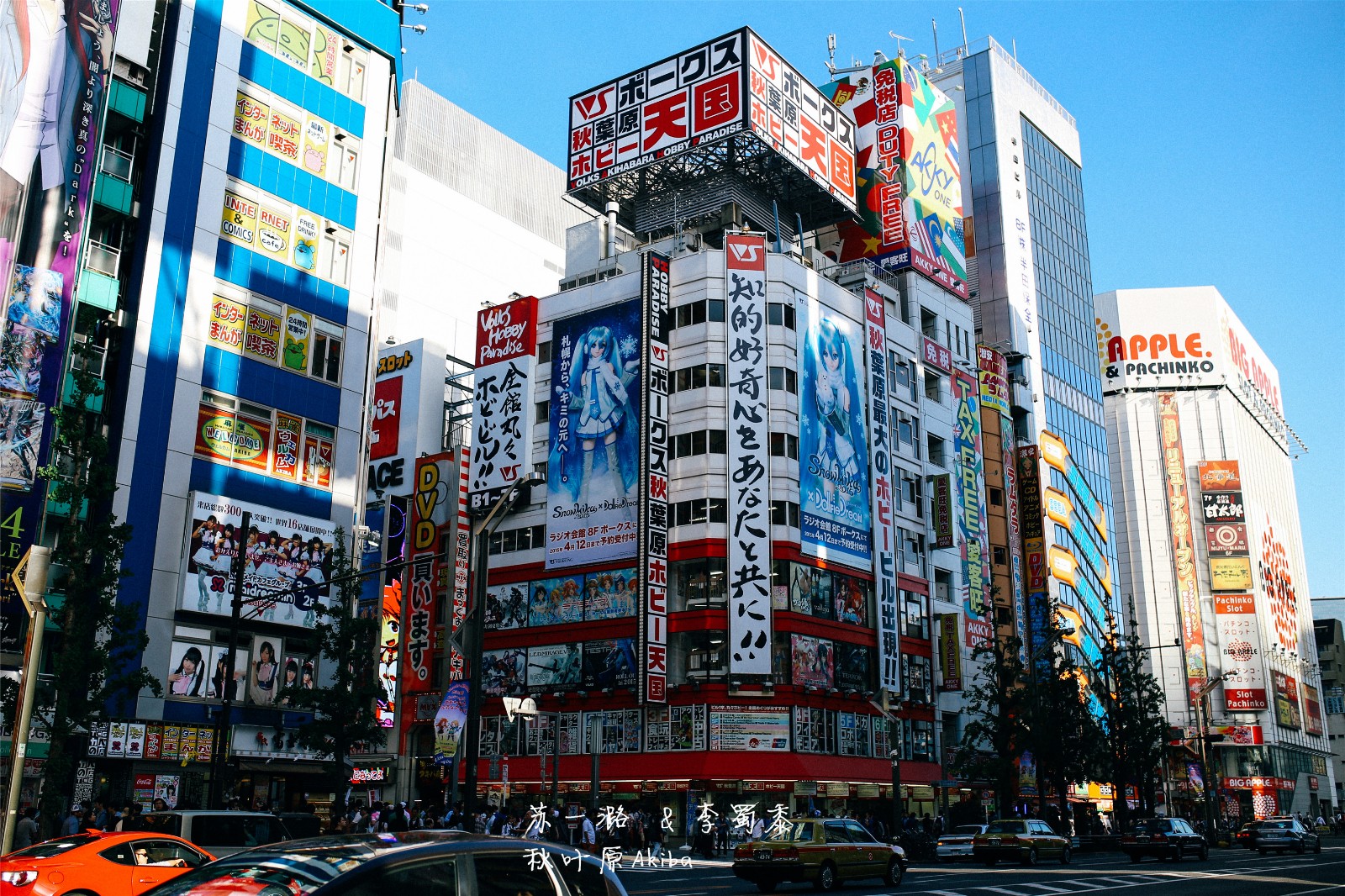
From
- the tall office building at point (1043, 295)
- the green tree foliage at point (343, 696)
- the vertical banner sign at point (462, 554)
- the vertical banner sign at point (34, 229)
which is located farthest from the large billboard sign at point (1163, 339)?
the vertical banner sign at point (34, 229)

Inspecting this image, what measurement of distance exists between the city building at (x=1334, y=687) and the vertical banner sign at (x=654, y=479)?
13651 centimetres

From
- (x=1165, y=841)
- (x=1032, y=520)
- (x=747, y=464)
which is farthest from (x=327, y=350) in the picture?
(x=1032, y=520)

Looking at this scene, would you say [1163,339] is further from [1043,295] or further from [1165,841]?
[1165,841]

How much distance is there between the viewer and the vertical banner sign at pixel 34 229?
34.0 m

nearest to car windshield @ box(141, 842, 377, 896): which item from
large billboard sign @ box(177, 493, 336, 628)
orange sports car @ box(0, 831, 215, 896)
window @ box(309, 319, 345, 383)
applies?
orange sports car @ box(0, 831, 215, 896)

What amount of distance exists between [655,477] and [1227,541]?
9310cm

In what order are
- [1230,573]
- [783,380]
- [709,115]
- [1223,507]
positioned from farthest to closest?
1. [1223,507]
2. [1230,573]
3. [709,115]
4. [783,380]

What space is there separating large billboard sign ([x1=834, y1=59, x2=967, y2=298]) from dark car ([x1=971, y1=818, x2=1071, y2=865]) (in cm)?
4173

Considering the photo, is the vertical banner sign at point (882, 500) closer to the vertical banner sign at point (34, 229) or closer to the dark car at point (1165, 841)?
the dark car at point (1165, 841)

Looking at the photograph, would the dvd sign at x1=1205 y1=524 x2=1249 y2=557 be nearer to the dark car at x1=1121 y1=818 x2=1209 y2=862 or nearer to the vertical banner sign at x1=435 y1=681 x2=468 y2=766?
the dark car at x1=1121 y1=818 x2=1209 y2=862

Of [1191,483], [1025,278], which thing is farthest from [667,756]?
[1191,483]

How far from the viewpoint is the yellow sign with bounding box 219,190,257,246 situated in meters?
41.7

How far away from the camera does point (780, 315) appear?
197ft

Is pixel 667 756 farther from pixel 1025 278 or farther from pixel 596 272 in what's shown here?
pixel 1025 278
